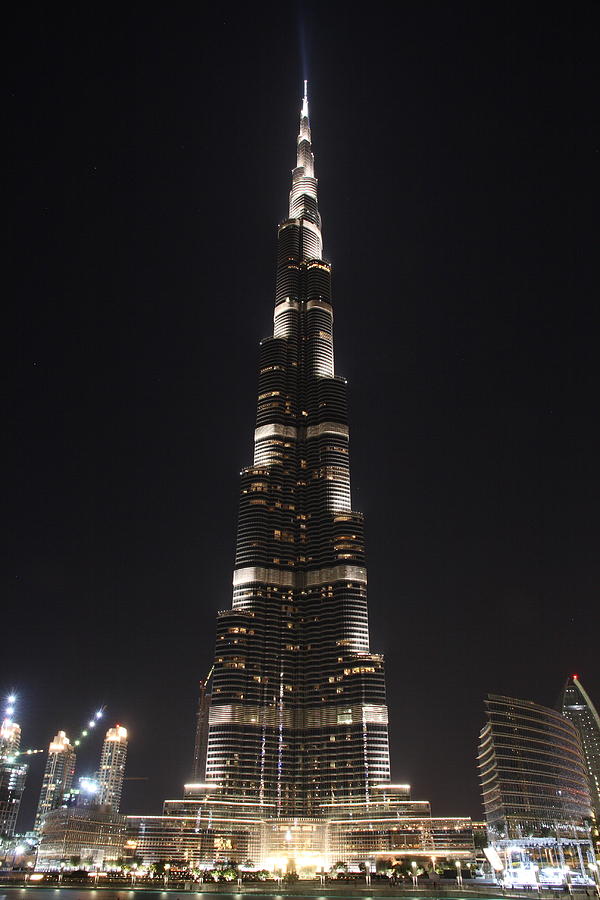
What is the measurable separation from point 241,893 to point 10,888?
143 ft

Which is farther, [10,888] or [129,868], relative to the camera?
[129,868]

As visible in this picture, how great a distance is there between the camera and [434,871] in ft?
584

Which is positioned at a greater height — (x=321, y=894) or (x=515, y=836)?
(x=515, y=836)

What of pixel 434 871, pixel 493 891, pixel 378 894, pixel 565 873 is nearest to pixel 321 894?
pixel 378 894

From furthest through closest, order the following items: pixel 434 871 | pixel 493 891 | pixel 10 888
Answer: pixel 434 871, pixel 10 888, pixel 493 891

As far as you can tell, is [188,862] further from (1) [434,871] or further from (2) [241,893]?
(2) [241,893]

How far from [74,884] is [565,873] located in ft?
306

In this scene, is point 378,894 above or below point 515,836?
below

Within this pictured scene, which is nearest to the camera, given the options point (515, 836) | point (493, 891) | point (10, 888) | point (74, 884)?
point (493, 891)

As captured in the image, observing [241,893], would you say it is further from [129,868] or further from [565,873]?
[129,868]

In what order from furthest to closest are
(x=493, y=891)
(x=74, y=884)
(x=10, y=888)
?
(x=74, y=884) < (x=10, y=888) < (x=493, y=891)

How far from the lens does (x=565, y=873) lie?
404ft

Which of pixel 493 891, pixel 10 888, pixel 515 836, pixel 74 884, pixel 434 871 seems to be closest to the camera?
pixel 493 891

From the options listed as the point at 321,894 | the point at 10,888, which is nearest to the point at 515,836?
the point at 321,894
